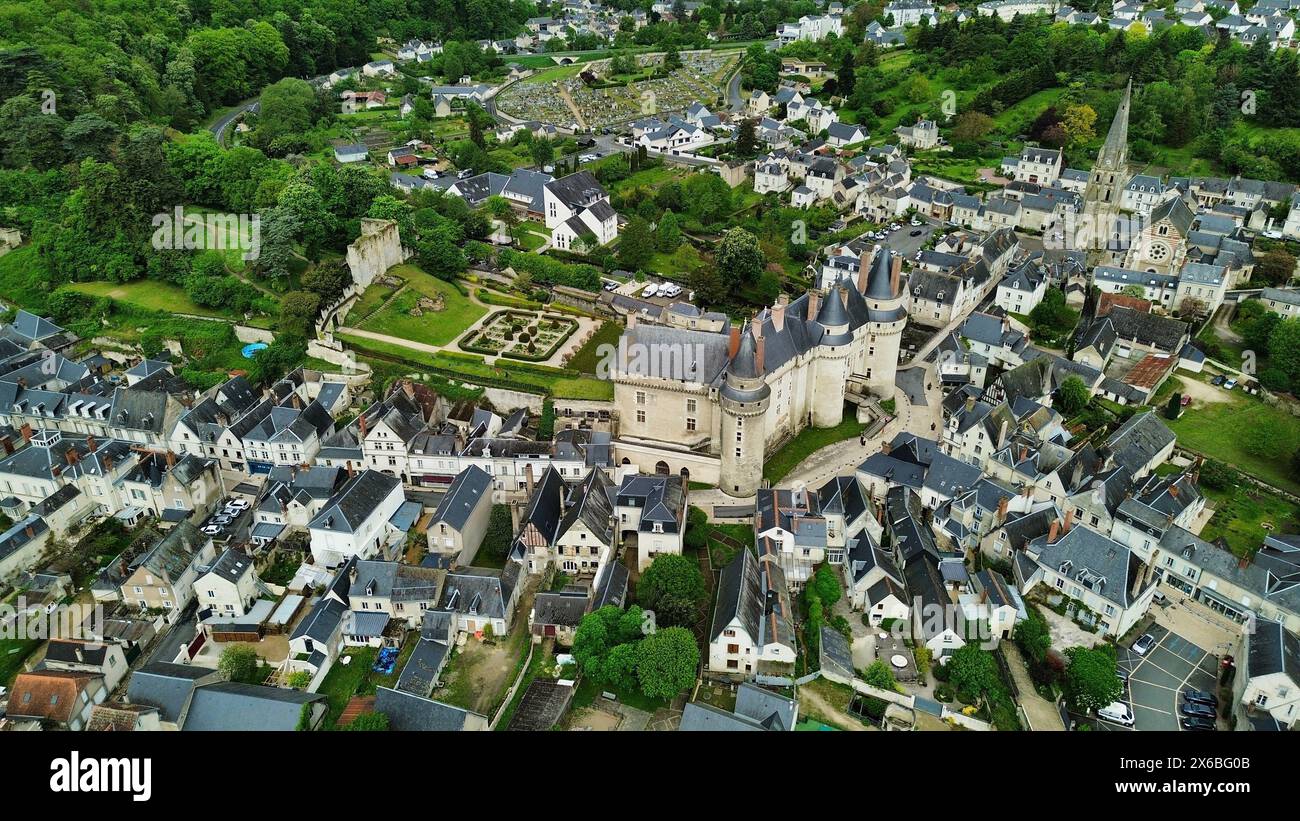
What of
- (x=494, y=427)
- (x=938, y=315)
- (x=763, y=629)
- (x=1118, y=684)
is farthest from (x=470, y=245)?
(x=1118, y=684)

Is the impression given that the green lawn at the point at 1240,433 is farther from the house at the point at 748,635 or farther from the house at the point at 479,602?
the house at the point at 479,602

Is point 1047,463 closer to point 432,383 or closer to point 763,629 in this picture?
point 763,629

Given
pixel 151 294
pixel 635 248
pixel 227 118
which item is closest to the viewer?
pixel 151 294

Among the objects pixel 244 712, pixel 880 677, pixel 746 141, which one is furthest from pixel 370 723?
pixel 746 141

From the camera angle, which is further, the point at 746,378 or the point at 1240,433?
the point at 1240,433

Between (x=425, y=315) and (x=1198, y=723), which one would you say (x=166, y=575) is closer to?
(x=425, y=315)

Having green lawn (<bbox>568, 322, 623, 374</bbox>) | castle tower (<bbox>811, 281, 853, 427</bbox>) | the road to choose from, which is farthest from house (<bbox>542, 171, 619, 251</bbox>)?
the road

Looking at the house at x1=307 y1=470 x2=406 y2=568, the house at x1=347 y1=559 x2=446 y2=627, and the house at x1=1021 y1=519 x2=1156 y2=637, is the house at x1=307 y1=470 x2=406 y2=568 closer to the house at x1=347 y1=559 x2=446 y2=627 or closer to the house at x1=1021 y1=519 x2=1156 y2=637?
the house at x1=347 y1=559 x2=446 y2=627
